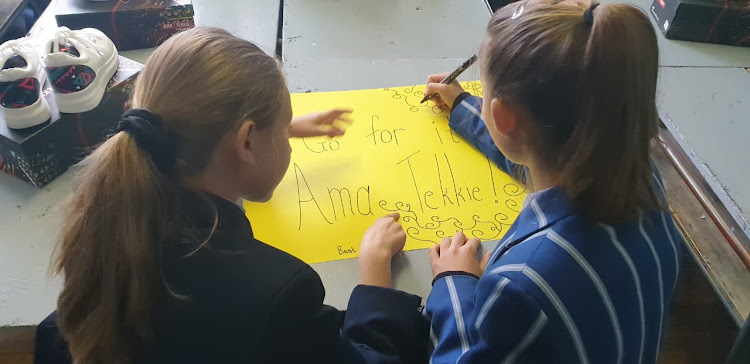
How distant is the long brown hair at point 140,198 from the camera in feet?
1.95

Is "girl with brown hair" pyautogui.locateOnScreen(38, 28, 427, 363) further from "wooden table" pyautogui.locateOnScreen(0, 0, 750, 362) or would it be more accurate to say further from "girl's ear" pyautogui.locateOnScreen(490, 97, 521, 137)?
"girl's ear" pyautogui.locateOnScreen(490, 97, 521, 137)

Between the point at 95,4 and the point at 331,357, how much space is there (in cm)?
88

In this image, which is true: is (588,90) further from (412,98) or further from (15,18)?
(15,18)

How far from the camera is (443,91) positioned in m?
1.06

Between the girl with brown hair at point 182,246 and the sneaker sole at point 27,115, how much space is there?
28cm

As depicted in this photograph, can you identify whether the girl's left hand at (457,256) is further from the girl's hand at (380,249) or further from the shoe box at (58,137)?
the shoe box at (58,137)

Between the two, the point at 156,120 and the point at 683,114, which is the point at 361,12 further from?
the point at 156,120

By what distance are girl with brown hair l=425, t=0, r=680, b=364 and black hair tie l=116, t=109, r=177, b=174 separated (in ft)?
1.21

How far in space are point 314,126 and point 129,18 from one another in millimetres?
Result: 465

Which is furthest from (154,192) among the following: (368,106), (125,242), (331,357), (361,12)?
(361,12)

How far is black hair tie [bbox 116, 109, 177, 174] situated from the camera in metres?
0.59

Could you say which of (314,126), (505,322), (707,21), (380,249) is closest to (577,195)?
(505,322)

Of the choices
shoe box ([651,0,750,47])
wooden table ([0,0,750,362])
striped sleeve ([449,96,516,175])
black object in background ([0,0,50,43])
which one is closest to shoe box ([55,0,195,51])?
wooden table ([0,0,750,362])

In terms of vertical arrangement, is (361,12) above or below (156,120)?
below
